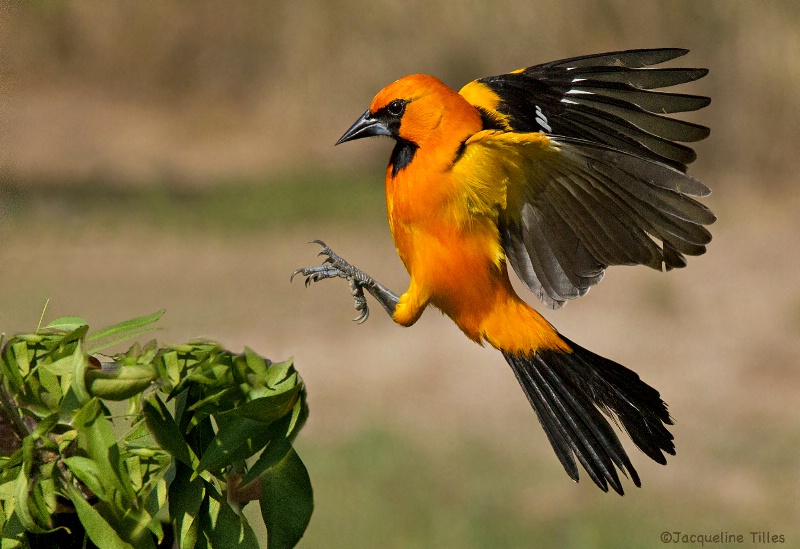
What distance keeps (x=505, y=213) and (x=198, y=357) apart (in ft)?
4.25

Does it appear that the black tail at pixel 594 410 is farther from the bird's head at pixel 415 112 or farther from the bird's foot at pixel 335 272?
the bird's head at pixel 415 112

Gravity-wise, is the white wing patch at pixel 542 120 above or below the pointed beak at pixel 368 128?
above

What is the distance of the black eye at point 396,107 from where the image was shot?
2.93 metres

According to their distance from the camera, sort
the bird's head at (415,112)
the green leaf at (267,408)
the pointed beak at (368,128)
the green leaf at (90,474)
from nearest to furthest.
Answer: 1. the green leaf at (90,474)
2. the green leaf at (267,408)
3. the bird's head at (415,112)
4. the pointed beak at (368,128)

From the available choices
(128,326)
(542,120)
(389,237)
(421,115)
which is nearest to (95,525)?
(128,326)

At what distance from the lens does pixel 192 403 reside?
1.91m

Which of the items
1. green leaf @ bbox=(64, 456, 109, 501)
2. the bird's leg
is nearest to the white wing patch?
the bird's leg

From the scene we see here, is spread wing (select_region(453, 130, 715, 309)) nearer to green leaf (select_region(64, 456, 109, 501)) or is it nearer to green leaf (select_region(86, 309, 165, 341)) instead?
green leaf (select_region(86, 309, 165, 341))

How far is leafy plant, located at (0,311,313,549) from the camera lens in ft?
5.67

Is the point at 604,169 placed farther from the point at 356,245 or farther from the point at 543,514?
the point at 356,245

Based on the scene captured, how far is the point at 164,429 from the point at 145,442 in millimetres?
146

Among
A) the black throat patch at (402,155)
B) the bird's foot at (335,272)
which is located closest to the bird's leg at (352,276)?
the bird's foot at (335,272)

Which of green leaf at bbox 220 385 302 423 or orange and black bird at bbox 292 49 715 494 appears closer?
green leaf at bbox 220 385 302 423

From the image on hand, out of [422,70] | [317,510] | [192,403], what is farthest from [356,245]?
[192,403]
